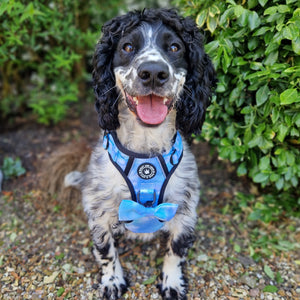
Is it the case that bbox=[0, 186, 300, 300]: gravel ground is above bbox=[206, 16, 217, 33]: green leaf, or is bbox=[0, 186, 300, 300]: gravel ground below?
below

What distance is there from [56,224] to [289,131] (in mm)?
2664

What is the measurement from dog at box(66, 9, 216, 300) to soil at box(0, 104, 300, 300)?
241 millimetres

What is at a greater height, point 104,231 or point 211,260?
point 104,231

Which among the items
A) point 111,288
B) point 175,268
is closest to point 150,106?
point 175,268

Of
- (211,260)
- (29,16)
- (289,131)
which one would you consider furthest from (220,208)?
(29,16)

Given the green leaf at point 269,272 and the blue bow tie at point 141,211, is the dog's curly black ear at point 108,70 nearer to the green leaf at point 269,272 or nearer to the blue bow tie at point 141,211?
the blue bow tie at point 141,211

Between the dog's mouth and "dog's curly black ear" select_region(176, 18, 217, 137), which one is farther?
"dog's curly black ear" select_region(176, 18, 217, 137)

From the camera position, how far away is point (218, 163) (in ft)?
14.5

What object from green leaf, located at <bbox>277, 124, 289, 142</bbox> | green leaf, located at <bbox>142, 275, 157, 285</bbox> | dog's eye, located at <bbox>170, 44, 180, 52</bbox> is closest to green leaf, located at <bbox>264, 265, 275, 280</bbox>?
green leaf, located at <bbox>142, 275, 157, 285</bbox>

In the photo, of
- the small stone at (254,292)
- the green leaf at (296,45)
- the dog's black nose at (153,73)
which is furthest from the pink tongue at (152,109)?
the small stone at (254,292)

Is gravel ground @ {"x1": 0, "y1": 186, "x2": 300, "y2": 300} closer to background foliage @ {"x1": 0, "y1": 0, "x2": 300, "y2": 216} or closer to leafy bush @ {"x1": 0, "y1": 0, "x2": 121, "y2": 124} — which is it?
background foliage @ {"x1": 0, "y1": 0, "x2": 300, "y2": 216}

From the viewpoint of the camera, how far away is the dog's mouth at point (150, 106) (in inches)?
86.7

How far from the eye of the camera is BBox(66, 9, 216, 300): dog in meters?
2.22

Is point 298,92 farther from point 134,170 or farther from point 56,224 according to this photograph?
point 56,224
